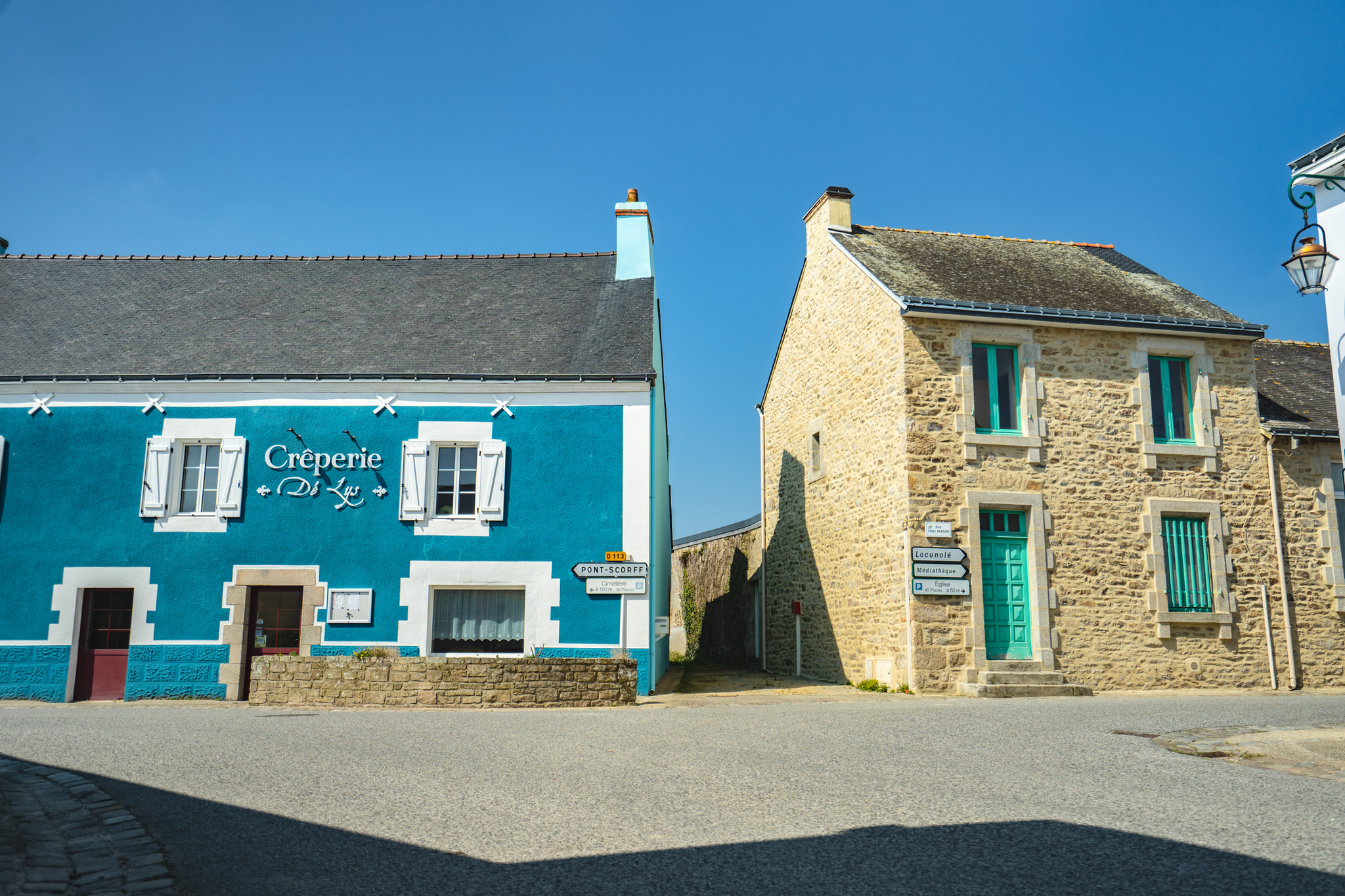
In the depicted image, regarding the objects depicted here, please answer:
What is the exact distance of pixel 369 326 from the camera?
15.3 meters

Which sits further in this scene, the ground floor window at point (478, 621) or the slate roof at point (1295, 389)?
the slate roof at point (1295, 389)

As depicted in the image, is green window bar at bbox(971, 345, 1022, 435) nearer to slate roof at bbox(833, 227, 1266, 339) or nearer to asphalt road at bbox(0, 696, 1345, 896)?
slate roof at bbox(833, 227, 1266, 339)

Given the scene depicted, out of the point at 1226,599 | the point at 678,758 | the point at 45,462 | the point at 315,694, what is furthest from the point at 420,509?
the point at 1226,599

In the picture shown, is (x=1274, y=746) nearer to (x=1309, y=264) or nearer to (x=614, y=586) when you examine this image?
(x=1309, y=264)

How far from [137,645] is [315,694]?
401cm

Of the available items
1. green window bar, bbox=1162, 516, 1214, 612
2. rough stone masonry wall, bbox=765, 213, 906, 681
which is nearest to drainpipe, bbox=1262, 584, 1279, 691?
green window bar, bbox=1162, 516, 1214, 612

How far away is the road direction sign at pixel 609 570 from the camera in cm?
1277

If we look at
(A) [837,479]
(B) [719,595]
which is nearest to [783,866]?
(A) [837,479]

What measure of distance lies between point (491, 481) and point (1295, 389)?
13932mm

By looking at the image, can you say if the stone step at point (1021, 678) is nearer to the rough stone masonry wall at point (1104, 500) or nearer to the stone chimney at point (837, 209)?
the rough stone masonry wall at point (1104, 500)

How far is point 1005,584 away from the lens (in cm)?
1310

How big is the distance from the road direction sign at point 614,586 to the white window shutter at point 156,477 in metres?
6.37

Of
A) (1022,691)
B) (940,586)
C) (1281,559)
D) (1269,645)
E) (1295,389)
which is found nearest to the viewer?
(1022,691)

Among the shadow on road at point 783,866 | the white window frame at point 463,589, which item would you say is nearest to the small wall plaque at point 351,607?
the white window frame at point 463,589
